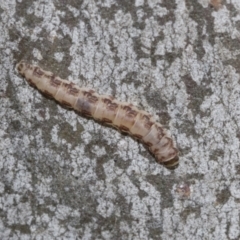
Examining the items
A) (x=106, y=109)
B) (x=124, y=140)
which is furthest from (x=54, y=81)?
(x=124, y=140)

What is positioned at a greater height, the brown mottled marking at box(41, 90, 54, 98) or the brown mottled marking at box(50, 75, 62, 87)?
the brown mottled marking at box(50, 75, 62, 87)

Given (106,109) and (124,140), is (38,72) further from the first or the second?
(124,140)

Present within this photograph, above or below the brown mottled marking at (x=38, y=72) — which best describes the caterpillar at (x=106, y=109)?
below

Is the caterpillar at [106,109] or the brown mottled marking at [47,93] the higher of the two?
the caterpillar at [106,109]

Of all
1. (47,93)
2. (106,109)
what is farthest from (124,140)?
(47,93)

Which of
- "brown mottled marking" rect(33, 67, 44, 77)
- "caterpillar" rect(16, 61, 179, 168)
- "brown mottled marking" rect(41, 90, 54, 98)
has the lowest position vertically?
"brown mottled marking" rect(41, 90, 54, 98)

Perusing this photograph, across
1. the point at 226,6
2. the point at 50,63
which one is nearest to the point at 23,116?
the point at 50,63

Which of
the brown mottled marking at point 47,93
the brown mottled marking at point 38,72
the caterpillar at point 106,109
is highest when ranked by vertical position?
the brown mottled marking at point 38,72

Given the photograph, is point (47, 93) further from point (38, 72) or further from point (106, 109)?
point (106, 109)

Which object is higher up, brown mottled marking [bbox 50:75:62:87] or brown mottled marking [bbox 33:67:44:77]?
brown mottled marking [bbox 33:67:44:77]
